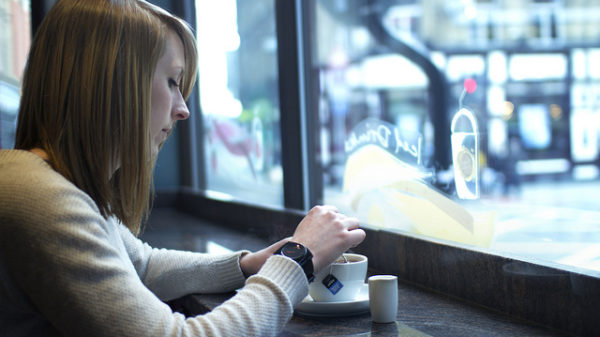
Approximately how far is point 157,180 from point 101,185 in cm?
266

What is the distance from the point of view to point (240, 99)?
283cm

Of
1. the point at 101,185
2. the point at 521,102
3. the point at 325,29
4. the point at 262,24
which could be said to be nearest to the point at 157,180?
the point at 262,24

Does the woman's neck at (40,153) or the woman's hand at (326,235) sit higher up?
the woman's neck at (40,153)

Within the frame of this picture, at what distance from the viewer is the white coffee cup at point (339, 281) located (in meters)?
→ 1.01

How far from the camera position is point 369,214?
169 cm

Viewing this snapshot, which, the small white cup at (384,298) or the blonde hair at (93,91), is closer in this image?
the blonde hair at (93,91)

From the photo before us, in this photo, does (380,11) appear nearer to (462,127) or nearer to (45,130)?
(462,127)

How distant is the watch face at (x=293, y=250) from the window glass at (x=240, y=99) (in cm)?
130

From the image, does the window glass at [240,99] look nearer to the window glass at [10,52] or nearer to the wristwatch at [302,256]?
the window glass at [10,52]

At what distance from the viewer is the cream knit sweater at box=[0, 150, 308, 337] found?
716 millimetres

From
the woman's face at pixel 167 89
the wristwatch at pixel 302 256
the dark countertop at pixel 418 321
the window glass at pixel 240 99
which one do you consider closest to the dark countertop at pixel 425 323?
the dark countertop at pixel 418 321

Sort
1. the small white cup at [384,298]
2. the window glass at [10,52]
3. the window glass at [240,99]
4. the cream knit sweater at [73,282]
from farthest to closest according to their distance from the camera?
the window glass at [10,52] < the window glass at [240,99] < the small white cup at [384,298] < the cream knit sweater at [73,282]

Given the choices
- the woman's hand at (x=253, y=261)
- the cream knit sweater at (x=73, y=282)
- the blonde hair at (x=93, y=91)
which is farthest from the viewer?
the woman's hand at (x=253, y=261)

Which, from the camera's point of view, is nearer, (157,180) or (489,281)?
(489,281)
